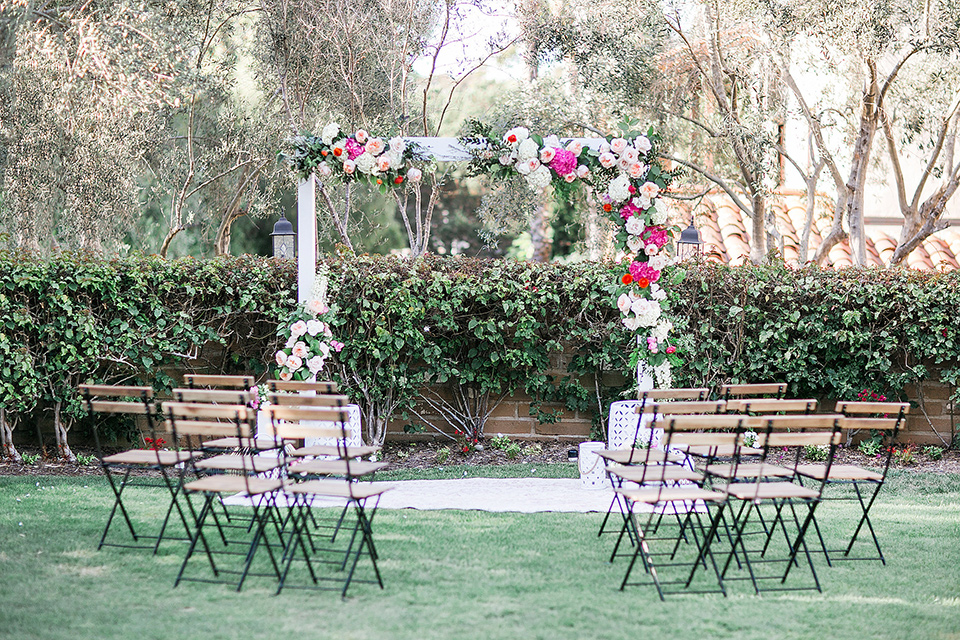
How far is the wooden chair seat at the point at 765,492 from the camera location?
167 inches

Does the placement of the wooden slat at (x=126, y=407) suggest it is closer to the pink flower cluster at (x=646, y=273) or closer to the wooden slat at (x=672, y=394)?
the wooden slat at (x=672, y=394)

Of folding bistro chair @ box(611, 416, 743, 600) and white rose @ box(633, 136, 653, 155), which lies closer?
folding bistro chair @ box(611, 416, 743, 600)

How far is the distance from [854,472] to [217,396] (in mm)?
3297

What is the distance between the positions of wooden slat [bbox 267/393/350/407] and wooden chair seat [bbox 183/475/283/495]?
0.37 m

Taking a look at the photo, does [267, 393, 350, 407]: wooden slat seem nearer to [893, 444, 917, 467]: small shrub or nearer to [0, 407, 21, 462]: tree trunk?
[0, 407, 21, 462]: tree trunk

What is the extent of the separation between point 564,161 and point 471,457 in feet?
8.90

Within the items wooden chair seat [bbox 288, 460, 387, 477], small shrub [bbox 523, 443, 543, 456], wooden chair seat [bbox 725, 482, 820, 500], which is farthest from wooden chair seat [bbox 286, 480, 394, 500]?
small shrub [bbox 523, 443, 543, 456]

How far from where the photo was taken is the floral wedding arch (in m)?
6.89

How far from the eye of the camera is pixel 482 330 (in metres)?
8.03

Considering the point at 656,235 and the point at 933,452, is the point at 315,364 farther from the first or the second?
the point at 933,452

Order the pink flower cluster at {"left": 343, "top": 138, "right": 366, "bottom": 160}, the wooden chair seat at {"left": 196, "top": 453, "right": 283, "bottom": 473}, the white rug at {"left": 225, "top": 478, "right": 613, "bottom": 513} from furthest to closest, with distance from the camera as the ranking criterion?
1. the pink flower cluster at {"left": 343, "top": 138, "right": 366, "bottom": 160}
2. the white rug at {"left": 225, "top": 478, "right": 613, "bottom": 513}
3. the wooden chair seat at {"left": 196, "top": 453, "right": 283, "bottom": 473}

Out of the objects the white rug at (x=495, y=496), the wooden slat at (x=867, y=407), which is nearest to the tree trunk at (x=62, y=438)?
the white rug at (x=495, y=496)

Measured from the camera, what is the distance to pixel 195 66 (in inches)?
407

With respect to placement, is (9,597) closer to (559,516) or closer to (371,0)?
(559,516)
